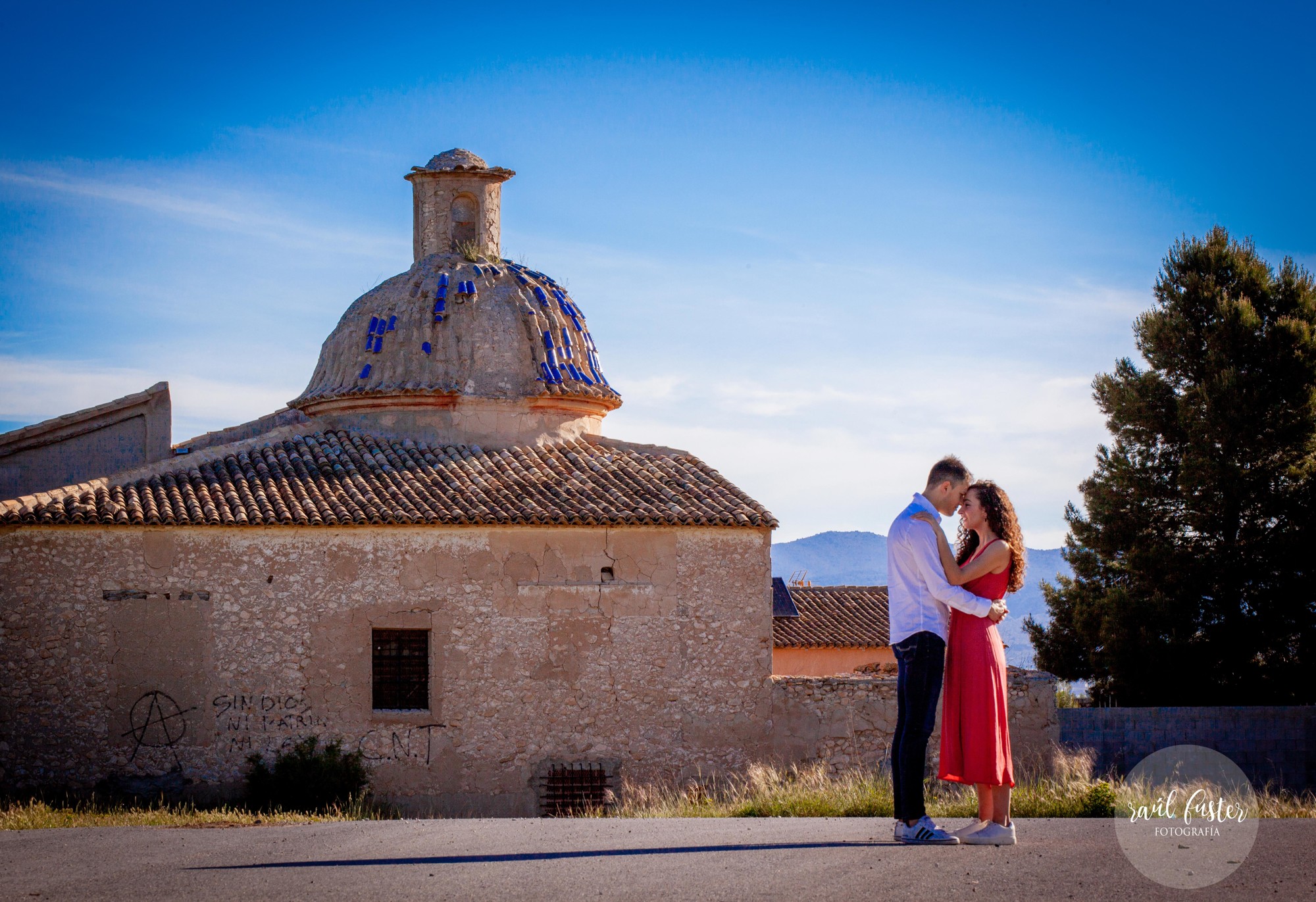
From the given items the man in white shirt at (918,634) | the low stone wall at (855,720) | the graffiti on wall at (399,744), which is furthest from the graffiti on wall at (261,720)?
the man in white shirt at (918,634)

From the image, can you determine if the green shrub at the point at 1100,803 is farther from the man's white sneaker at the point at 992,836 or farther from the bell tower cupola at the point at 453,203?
the bell tower cupola at the point at 453,203

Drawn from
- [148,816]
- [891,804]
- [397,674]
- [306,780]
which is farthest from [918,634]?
[397,674]

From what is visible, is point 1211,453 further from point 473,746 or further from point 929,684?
point 929,684

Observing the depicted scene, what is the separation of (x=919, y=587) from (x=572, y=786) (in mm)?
11842

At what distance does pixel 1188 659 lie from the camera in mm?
23875

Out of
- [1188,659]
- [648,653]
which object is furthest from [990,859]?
[1188,659]

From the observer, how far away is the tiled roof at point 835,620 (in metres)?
33.5

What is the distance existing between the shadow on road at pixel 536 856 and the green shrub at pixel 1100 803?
2416 mm

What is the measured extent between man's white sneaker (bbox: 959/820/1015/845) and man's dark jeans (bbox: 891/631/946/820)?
0.29m

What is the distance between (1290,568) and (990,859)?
66.2 ft

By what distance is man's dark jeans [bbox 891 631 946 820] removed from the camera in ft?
23.3

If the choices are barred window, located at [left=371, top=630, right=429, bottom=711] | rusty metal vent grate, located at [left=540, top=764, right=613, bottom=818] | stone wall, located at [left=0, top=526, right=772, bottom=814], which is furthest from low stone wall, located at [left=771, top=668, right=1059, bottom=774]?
barred window, located at [left=371, top=630, right=429, bottom=711]

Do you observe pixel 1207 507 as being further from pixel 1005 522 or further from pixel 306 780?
pixel 1005 522

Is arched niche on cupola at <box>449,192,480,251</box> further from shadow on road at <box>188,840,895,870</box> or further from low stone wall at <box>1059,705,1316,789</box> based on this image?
shadow on road at <box>188,840,895,870</box>
